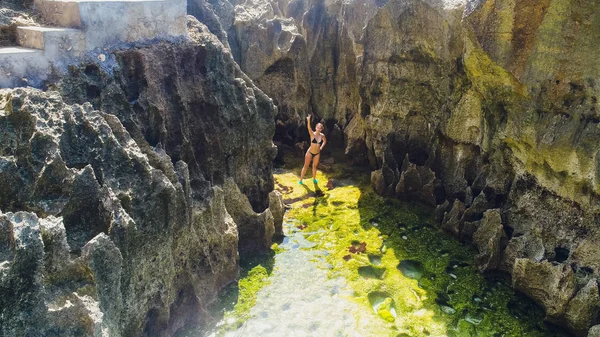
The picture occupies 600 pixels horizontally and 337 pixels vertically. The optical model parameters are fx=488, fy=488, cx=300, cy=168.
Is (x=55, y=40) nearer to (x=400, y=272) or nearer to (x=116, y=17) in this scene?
A: (x=116, y=17)

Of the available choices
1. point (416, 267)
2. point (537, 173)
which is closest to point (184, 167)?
point (416, 267)

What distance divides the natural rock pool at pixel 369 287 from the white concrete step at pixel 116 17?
467 centimetres

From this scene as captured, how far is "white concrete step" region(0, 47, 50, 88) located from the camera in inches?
269

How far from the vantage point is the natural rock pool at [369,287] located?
7.92 metres

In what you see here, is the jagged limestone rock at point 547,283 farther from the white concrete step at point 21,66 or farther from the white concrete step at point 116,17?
the white concrete step at point 21,66

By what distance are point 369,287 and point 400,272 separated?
2.94 feet

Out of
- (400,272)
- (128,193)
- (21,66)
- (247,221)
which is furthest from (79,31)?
(400,272)

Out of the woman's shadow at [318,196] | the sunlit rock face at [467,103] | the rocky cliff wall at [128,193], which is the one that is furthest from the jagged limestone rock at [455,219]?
the rocky cliff wall at [128,193]

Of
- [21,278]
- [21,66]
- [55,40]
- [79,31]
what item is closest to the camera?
[21,278]

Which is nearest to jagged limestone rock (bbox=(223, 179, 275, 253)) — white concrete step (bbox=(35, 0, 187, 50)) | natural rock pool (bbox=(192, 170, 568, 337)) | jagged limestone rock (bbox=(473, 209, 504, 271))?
natural rock pool (bbox=(192, 170, 568, 337))

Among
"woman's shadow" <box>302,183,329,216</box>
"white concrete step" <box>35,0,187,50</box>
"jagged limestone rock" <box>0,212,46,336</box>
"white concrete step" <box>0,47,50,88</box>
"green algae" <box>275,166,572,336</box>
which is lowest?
"woman's shadow" <box>302,183,329,216</box>

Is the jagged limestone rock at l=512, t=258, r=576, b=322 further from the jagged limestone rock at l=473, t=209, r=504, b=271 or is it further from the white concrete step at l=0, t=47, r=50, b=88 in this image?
the white concrete step at l=0, t=47, r=50, b=88

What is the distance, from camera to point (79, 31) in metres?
7.59

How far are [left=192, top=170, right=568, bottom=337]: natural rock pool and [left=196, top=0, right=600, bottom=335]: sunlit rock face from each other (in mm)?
567
